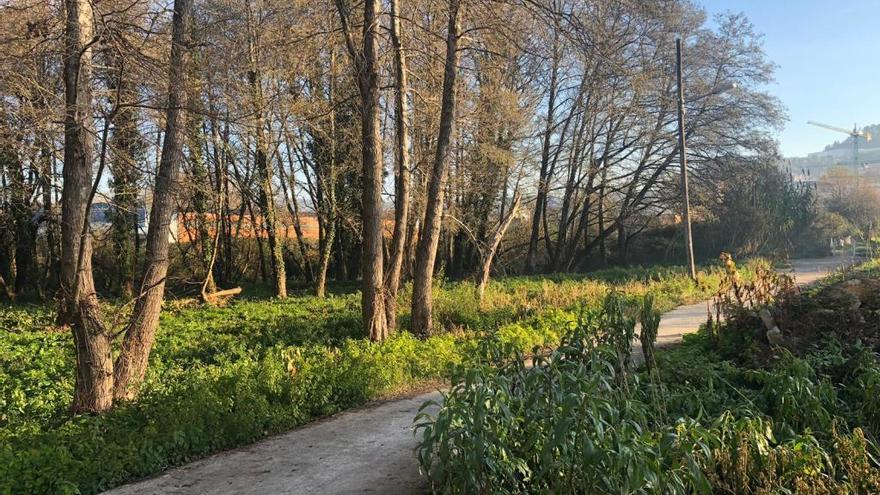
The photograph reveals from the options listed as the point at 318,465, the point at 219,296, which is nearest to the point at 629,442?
the point at 318,465

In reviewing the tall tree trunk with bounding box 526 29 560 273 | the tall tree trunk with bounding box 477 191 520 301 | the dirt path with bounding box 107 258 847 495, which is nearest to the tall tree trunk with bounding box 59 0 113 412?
the dirt path with bounding box 107 258 847 495

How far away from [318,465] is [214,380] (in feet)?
7.04

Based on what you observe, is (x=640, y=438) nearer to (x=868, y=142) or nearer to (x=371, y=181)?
(x=371, y=181)

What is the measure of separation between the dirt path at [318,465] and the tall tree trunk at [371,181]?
12.8ft

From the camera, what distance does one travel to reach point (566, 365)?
468 cm

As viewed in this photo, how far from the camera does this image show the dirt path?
4438 mm

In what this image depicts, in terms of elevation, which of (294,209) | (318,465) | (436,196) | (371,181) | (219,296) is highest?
(294,209)

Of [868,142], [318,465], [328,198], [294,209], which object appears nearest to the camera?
[318,465]

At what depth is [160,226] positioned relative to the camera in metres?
6.80

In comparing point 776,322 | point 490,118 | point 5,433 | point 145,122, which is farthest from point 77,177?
point 490,118

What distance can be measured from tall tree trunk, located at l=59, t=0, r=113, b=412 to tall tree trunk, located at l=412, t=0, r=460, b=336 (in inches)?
221

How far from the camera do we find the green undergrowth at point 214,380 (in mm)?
4969

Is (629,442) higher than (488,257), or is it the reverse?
(488,257)

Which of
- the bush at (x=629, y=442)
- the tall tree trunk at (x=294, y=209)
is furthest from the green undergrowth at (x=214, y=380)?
the tall tree trunk at (x=294, y=209)
